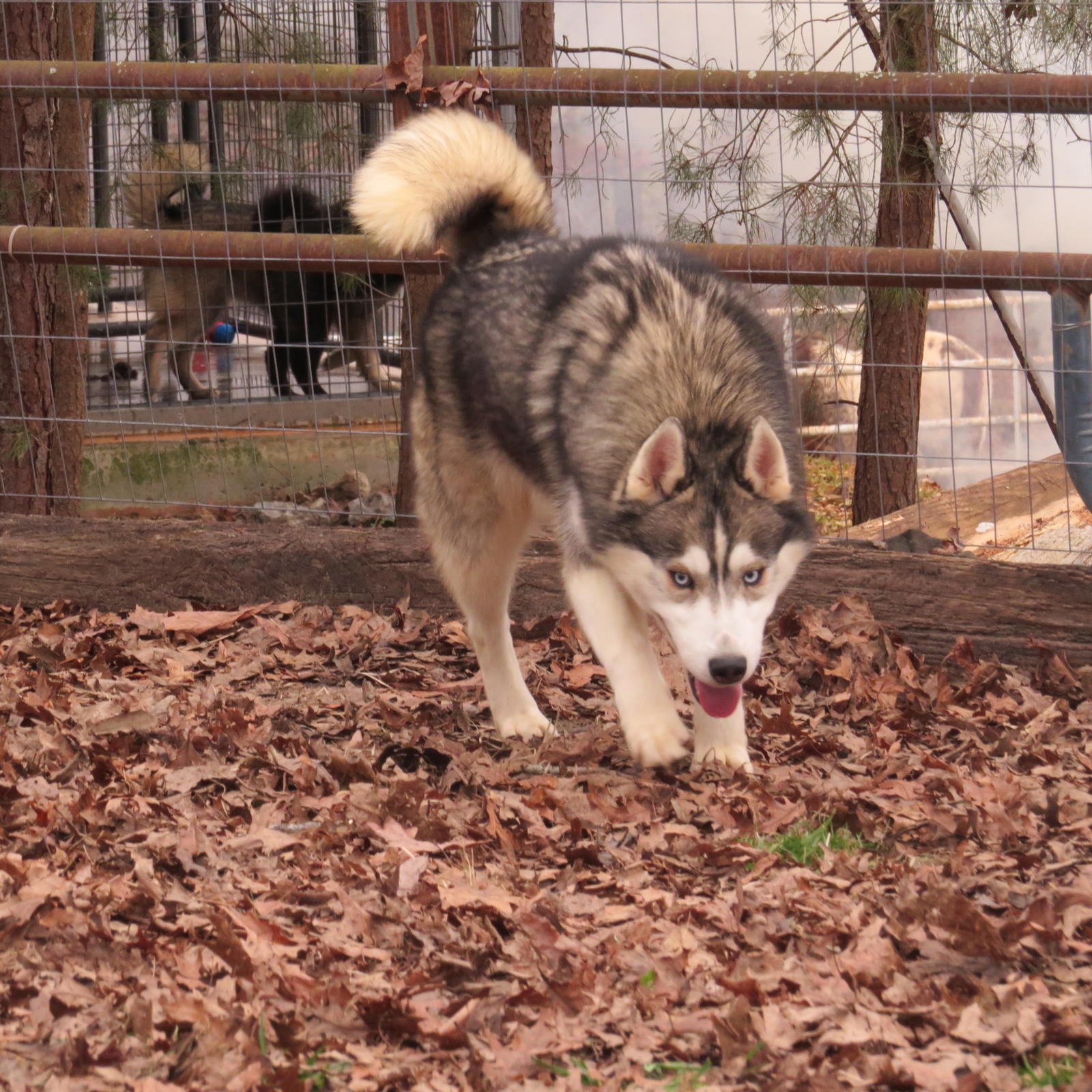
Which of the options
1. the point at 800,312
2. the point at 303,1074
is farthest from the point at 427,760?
the point at 800,312

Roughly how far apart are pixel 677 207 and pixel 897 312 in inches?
45.2

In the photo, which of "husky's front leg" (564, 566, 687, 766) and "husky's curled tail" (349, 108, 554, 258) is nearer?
"husky's front leg" (564, 566, 687, 766)

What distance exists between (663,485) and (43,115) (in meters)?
4.10

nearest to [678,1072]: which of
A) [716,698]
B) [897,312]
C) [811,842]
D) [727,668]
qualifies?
[811,842]

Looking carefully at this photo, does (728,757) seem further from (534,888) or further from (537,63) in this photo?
(537,63)

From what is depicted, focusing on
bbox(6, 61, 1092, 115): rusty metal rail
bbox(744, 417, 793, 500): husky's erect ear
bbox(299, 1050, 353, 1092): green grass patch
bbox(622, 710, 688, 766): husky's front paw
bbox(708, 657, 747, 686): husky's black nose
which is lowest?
bbox(299, 1050, 353, 1092): green grass patch

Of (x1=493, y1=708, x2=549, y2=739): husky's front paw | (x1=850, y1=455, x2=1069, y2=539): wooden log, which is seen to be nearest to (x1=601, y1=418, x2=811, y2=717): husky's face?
(x1=493, y1=708, x2=549, y2=739): husky's front paw

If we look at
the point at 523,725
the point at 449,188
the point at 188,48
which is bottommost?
the point at 523,725

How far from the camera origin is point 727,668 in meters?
3.23

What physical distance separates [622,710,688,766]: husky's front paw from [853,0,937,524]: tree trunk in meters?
2.42

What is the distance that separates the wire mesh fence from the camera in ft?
15.7

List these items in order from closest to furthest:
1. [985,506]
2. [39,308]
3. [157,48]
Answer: [985,506] → [39,308] → [157,48]

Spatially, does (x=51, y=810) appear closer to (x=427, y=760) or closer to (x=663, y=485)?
(x=427, y=760)

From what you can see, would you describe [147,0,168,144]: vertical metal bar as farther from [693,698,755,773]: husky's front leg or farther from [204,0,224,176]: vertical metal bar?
[693,698,755,773]: husky's front leg
